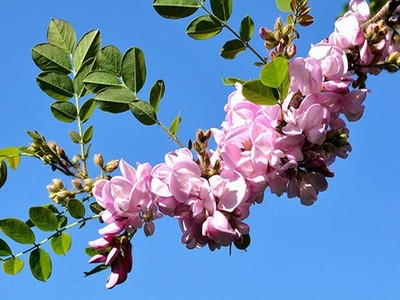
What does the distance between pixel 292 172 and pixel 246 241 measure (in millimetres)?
275

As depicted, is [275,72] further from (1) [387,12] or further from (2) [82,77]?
(2) [82,77]

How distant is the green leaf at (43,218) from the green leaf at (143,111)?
26 centimetres

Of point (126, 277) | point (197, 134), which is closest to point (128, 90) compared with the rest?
point (197, 134)

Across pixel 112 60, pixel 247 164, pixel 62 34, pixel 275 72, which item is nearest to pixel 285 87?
pixel 275 72

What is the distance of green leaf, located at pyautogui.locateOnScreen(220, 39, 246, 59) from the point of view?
1.42 metres

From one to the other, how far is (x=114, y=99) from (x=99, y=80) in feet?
0.18

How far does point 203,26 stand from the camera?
140 cm

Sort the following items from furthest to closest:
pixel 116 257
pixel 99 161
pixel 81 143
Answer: pixel 81 143 → pixel 99 161 → pixel 116 257

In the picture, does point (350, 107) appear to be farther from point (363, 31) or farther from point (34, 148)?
point (34, 148)

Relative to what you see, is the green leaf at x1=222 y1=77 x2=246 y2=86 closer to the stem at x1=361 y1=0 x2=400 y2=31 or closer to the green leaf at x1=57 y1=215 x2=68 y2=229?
the stem at x1=361 y1=0 x2=400 y2=31

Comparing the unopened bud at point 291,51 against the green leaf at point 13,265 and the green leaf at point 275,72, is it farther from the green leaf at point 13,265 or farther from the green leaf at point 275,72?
the green leaf at point 13,265

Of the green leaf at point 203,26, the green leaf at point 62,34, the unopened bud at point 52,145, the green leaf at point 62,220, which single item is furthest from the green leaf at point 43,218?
the green leaf at point 203,26

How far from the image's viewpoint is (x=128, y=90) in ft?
4.32

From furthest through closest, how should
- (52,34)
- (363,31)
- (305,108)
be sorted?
(52,34) → (363,31) → (305,108)
